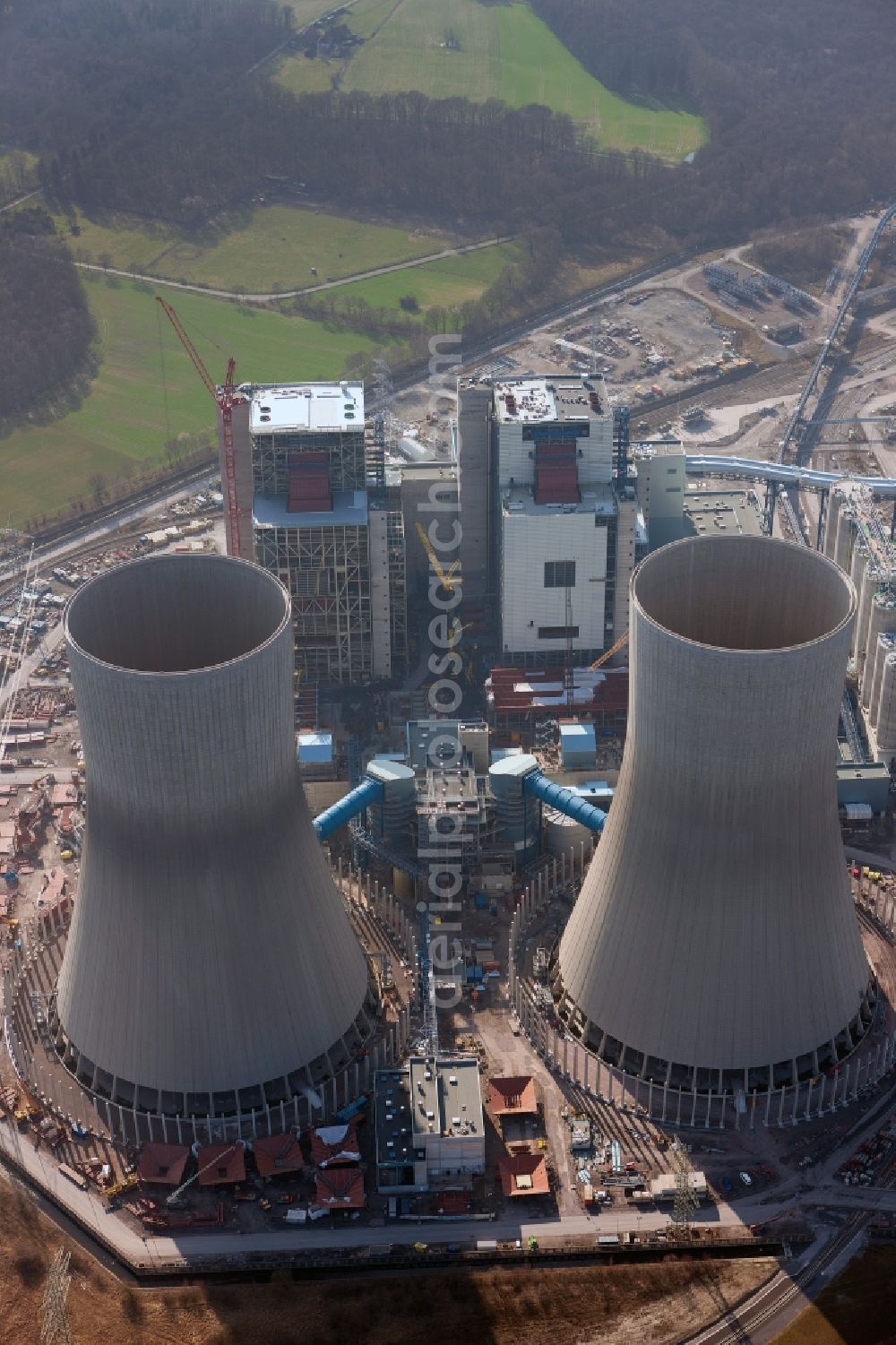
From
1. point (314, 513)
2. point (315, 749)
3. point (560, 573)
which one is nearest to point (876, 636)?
point (560, 573)

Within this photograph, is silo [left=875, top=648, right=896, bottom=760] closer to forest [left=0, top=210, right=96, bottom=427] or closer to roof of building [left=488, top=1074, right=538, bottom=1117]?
roof of building [left=488, top=1074, right=538, bottom=1117]

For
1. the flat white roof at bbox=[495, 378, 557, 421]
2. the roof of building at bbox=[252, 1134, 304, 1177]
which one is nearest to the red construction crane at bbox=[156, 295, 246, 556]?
the flat white roof at bbox=[495, 378, 557, 421]

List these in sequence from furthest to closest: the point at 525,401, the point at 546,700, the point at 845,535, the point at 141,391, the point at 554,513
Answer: the point at 141,391 → the point at 845,535 → the point at 525,401 → the point at 554,513 → the point at 546,700

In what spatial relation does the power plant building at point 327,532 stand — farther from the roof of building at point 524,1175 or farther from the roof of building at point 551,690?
the roof of building at point 524,1175

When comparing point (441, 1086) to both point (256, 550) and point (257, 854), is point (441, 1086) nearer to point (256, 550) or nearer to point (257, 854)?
point (257, 854)

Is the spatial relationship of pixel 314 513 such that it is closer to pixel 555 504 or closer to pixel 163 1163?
pixel 555 504

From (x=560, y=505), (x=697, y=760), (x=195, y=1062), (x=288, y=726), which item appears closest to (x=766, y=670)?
(x=697, y=760)
